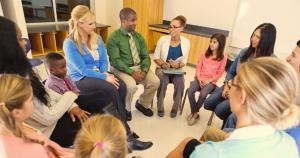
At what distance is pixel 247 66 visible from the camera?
82cm

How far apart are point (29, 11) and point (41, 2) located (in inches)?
11.0

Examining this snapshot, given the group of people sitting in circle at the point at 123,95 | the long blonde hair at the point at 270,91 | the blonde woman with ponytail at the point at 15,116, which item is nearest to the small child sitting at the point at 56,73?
the group of people sitting in circle at the point at 123,95

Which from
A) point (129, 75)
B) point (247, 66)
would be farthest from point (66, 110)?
point (247, 66)

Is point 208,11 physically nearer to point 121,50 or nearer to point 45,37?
point 121,50

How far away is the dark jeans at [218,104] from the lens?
1.93 metres

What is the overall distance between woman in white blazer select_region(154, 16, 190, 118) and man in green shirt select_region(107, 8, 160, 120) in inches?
4.5

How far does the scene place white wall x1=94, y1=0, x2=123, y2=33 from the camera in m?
4.44

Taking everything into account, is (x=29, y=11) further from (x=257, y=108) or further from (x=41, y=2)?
(x=257, y=108)

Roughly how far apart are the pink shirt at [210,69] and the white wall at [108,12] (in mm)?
2663

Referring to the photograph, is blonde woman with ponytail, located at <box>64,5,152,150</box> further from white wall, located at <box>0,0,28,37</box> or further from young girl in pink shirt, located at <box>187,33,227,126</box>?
white wall, located at <box>0,0,28,37</box>

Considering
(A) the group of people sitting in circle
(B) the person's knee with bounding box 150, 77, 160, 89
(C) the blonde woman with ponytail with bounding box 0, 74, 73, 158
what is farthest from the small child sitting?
(B) the person's knee with bounding box 150, 77, 160, 89

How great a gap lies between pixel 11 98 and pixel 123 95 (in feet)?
4.13

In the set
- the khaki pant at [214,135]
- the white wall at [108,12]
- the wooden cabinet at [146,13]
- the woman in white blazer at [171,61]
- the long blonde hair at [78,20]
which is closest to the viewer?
the khaki pant at [214,135]

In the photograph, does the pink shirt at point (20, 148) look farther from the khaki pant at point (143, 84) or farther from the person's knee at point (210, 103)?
the person's knee at point (210, 103)
